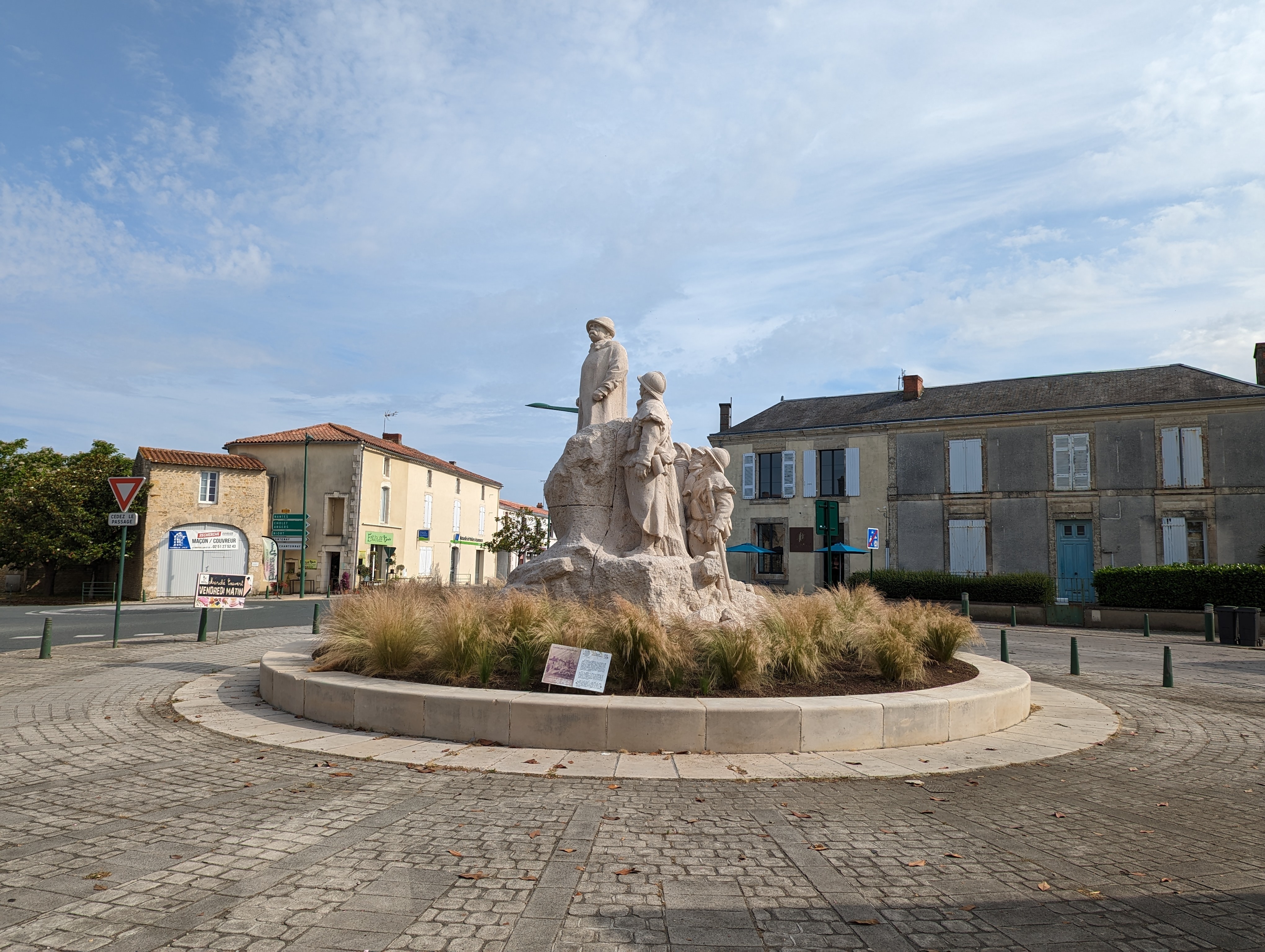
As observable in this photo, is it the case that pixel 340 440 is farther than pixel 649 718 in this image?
Yes

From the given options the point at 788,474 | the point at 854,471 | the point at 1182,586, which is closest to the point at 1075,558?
the point at 1182,586

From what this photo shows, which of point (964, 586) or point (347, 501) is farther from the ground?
point (347, 501)

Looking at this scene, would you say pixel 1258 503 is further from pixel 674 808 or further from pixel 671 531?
pixel 674 808

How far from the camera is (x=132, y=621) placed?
62.9 feet

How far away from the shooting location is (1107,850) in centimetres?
411

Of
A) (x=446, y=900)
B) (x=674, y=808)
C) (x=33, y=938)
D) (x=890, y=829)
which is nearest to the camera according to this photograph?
(x=33, y=938)

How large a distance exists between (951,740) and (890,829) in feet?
8.77

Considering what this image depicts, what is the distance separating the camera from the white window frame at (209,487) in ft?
105

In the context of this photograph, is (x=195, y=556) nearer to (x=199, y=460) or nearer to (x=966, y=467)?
(x=199, y=460)

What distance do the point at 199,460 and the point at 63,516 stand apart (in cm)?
518

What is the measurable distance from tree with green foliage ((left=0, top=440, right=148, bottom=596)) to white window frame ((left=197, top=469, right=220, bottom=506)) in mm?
2109

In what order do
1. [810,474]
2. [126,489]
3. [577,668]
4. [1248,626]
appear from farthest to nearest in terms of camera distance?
[810,474] < [1248,626] < [126,489] < [577,668]

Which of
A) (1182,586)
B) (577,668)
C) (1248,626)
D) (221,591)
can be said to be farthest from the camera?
(1182,586)

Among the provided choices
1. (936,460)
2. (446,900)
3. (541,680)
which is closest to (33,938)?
(446,900)
